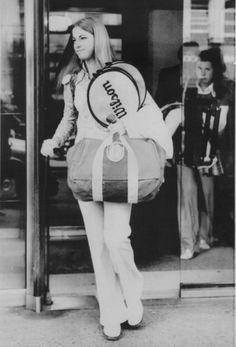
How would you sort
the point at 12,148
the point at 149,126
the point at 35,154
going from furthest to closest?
the point at 12,148, the point at 35,154, the point at 149,126

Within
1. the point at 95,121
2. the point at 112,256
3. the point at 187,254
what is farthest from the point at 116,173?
the point at 187,254

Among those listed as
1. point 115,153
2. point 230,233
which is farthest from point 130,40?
point 230,233

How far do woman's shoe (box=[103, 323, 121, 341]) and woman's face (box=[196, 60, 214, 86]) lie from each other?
8.35 feet

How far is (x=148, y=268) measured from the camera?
5363 mm

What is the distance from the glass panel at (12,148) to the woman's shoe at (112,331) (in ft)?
2.82

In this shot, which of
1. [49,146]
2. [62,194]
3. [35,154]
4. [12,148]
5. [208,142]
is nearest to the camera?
[49,146]

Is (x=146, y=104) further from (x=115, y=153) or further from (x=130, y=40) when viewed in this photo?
(x=130, y=40)

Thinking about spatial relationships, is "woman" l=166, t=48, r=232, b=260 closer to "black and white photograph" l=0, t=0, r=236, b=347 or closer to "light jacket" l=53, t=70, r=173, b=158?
"black and white photograph" l=0, t=0, r=236, b=347

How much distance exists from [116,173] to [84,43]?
2.73 feet

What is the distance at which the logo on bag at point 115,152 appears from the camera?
3.84 metres

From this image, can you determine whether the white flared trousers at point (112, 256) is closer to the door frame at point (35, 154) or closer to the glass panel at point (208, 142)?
the door frame at point (35, 154)

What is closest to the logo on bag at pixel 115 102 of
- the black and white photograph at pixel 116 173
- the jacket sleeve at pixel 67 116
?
the black and white photograph at pixel 116 173

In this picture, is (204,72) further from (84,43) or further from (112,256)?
(112,256)

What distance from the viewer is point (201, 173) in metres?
5.96
